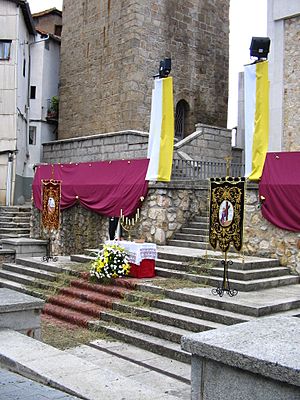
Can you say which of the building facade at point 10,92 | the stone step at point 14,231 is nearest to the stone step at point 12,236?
the stone step at point 14,231

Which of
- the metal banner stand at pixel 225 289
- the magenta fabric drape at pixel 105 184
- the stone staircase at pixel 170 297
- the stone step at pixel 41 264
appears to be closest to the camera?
the stone staircase at pixel 170 297

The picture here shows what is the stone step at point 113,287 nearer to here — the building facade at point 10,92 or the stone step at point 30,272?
the stone step at point 30,272

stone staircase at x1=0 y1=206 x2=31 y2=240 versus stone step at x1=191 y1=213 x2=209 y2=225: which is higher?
stone step at x1=191 y1=213 x2=209 y2=225

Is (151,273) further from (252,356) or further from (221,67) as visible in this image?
(221,67)

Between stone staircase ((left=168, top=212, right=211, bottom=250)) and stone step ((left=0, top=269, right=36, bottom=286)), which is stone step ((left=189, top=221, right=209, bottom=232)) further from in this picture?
stone step ((left=0, top=269, right=36, bottom=286))

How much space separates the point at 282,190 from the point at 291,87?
586cm

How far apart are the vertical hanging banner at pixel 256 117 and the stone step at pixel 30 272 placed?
4.94m

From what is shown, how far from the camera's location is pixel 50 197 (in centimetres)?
1428

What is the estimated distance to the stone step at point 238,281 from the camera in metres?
9.41

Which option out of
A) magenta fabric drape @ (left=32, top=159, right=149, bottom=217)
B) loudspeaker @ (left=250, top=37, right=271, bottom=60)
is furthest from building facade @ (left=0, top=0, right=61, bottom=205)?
loudspeaker @ (left=250, top=37, right=271, bottom=60)

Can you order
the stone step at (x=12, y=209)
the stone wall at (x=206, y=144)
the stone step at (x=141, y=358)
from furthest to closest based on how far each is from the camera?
1. the stone step at (x=12, y=209)
2. the stone wall at (x=206, y=144)
3. the stone step at (x=141, y=358)

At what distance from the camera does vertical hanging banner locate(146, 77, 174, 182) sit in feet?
44.7

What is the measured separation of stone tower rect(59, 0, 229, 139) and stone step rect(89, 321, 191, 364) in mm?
12474

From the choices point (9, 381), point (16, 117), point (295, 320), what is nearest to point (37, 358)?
point (9, 381)
